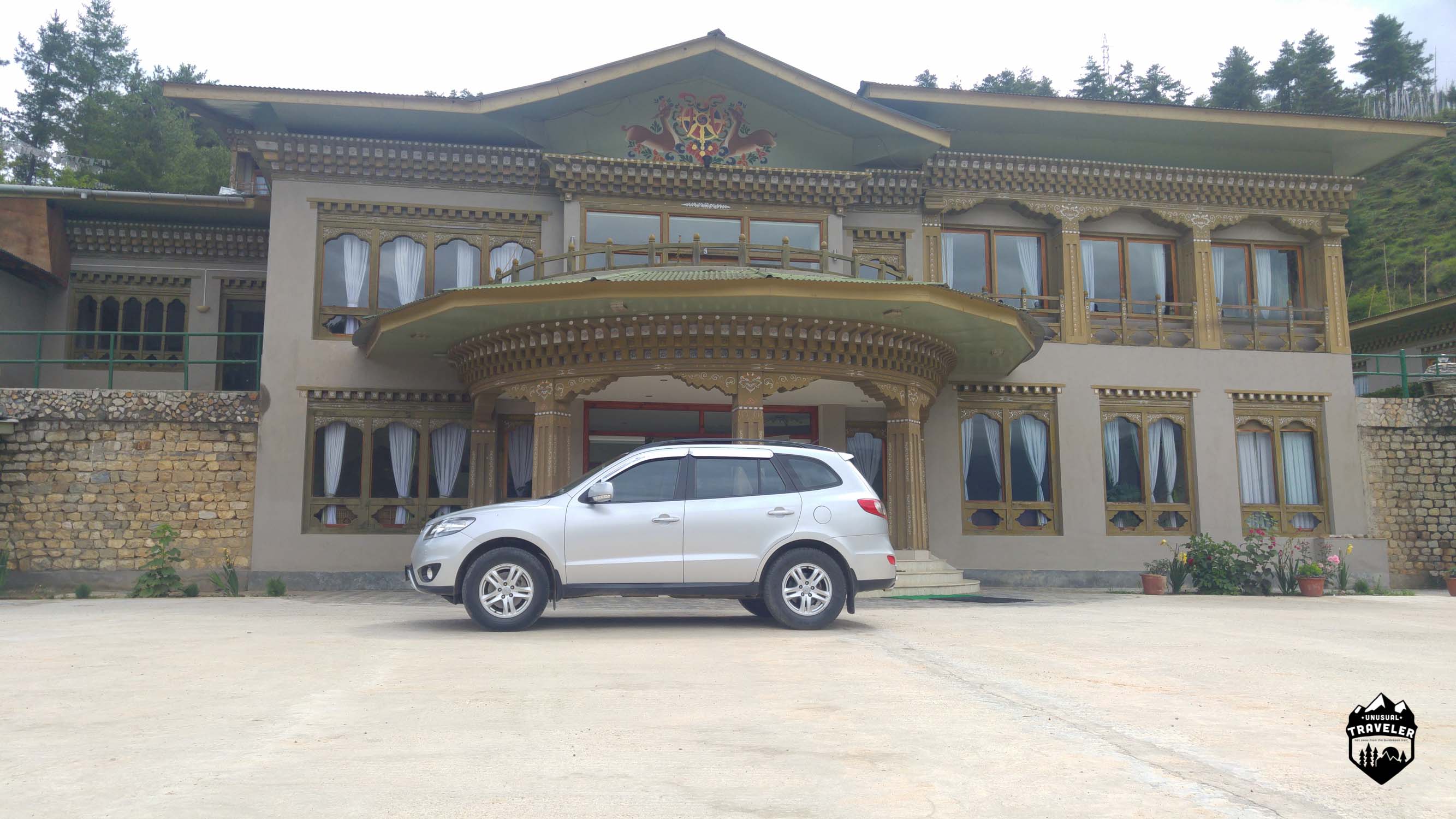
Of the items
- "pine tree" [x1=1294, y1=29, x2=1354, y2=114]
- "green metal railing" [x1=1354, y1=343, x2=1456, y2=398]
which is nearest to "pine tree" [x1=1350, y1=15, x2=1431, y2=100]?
"pine tree" [x1=1294, y1=29, x2=1354, y2=114]

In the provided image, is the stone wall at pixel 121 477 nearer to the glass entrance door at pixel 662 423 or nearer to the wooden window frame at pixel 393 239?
the wooden window frame at pixel 393 239

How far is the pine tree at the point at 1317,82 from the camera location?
52781 mm

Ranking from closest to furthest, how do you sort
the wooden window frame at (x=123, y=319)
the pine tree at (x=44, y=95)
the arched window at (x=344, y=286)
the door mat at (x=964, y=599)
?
1. the door mat at (x=964, y=599)
2. the arched window at (x=344, y=286)
3. the wooden window frame at (x=123, y=319)
4. the pine tree at (x=44, y=95)

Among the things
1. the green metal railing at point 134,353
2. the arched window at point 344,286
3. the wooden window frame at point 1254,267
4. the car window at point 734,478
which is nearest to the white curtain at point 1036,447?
the wooden window frame at point 1254,267

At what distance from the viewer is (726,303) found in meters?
14.5

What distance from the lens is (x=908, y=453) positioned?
53.7 ft

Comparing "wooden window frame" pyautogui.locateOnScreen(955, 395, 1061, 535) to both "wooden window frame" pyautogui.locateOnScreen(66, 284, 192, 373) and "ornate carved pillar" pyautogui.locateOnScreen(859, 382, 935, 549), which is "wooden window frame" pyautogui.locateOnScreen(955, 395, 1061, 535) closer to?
"ornate carved pillar" pyautogui.locateOnScreen(859, 382, 935, 549)

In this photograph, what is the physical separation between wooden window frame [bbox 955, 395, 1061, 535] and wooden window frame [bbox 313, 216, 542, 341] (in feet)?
29.3

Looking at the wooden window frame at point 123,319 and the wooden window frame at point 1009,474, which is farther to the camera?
the wooden window frame at point 123,319

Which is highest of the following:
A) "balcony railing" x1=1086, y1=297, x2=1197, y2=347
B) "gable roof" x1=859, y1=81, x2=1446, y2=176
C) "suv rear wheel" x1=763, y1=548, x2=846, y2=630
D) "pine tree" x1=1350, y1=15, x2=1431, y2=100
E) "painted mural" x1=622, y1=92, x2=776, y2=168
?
"pine tree" x1=1350, y1=15, x2=1431, y2=100

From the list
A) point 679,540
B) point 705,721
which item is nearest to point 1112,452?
point 679,540

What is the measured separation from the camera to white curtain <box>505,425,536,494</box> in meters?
18.9

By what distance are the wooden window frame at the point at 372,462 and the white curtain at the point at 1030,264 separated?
11.3 metres

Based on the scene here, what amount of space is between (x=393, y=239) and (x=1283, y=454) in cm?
1796
